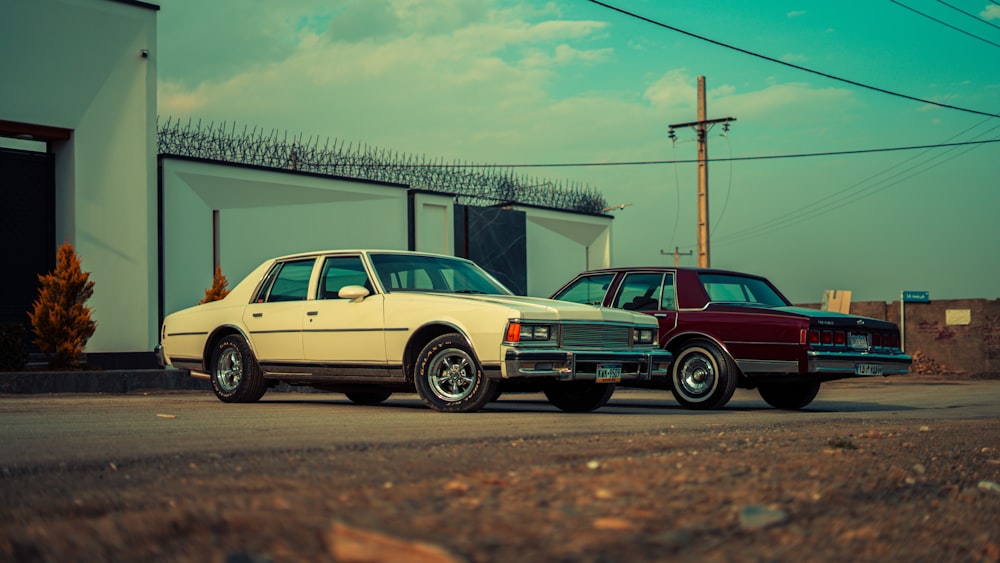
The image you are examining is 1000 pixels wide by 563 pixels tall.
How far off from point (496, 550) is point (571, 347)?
619 cm

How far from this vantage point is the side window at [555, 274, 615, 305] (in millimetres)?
12102

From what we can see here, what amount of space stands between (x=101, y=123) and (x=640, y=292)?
44.5 feet

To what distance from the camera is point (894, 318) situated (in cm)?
2866

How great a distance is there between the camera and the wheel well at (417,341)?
9047 millimetres

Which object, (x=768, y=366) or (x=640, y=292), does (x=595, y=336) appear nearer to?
(x=768, y=366)

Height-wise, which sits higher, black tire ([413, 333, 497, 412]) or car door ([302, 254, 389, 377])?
car door ([302, 254, 389, 377])

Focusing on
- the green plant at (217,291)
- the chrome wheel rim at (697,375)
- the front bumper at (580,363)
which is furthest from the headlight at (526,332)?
the green plant at (217,291)

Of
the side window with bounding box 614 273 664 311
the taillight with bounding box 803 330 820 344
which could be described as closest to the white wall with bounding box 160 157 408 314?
the side window with bounding box 614 273 664 311

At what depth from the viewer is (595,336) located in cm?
916

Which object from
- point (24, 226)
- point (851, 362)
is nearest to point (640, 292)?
point (851, 362)

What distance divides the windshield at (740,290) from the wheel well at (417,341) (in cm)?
372

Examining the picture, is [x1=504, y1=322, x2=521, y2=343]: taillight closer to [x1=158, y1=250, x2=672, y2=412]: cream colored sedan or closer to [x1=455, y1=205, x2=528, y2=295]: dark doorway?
[x1=158, y1=250, x2=672, y2=412]: cream colored sedan

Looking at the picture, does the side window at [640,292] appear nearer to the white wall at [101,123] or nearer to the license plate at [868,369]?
the license plate at [868,369]

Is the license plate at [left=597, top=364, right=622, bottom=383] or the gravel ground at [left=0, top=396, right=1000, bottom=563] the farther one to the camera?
the license plate at [left=597, top=364, right=622, bottom=383]
